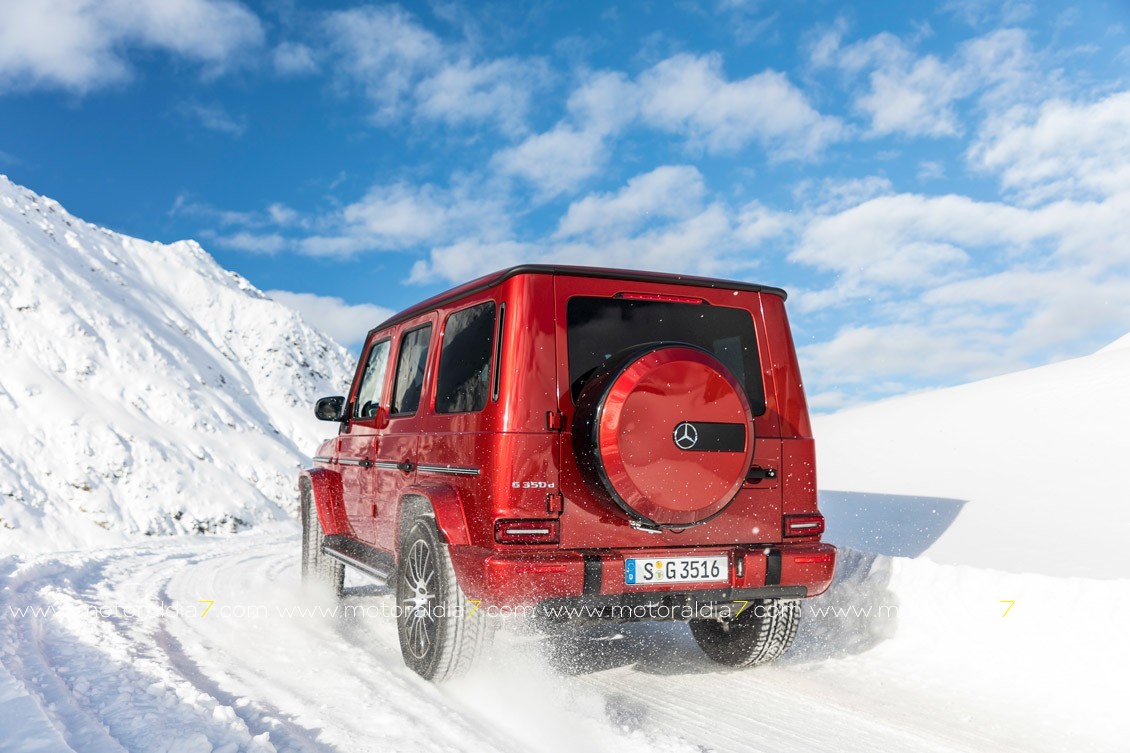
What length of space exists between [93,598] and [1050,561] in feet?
22.5

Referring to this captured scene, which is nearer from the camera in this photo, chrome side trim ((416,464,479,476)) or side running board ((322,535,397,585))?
chrome side trim ((416,464,479,476))

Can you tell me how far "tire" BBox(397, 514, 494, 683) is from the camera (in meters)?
3.85

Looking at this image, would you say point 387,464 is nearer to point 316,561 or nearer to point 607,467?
point 607,467

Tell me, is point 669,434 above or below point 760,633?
above

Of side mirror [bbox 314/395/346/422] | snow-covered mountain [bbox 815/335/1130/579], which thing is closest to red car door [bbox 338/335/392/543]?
side mirror [bbox 314/395/346/422]

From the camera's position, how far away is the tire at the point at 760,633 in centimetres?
435

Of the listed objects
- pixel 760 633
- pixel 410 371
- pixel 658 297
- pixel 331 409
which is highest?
pixel 658 297

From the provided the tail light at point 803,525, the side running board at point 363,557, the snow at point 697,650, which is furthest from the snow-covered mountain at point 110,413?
the tail light at point 803,525

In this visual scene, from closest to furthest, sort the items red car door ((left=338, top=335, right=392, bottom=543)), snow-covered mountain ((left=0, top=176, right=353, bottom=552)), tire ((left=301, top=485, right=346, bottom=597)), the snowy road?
the snowy road
red car door ((left=338, top=335, right=392, bottom=543))
tire ((left=301, top=485, right=346, bottom=597))
snow-covered mountain ((left=0, top=176, right=353, bottom=552))

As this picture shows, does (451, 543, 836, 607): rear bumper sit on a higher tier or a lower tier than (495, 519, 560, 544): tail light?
lower

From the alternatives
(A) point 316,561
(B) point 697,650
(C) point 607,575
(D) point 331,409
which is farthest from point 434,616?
(A) point 316,561

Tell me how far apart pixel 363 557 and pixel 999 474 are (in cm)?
780

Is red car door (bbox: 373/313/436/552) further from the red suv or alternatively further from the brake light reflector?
the brake light reflector

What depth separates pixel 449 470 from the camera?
404 cm
